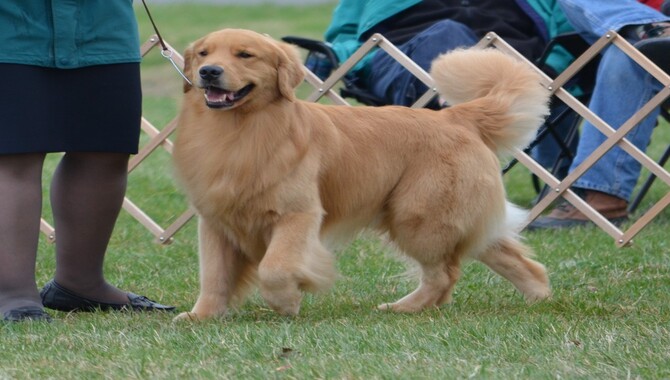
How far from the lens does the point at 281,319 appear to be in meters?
4.18

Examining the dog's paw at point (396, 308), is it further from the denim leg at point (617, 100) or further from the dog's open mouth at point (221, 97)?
the denim leg at point (617, 100)

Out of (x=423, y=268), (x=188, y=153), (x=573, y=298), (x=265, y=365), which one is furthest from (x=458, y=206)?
(x=265, y=365)

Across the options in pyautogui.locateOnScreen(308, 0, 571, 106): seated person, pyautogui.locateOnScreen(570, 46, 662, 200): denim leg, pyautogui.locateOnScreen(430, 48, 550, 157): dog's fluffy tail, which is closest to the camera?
pyautogui.locateOnScreen(430, 48, 550, 157): dog's fluffy tail

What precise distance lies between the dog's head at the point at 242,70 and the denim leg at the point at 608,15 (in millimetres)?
2430

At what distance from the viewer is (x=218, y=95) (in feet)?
13.1

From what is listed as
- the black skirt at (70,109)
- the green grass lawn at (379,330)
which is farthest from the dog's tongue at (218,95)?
the green grass lawn at (379,330)

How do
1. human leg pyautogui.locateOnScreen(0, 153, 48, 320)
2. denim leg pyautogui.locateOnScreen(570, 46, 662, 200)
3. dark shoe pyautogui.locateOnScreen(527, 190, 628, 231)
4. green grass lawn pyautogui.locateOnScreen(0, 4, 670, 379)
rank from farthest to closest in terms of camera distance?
dark shoe pyautogui.locateOnScreen(527, 190, 628, 231)
denim leg pyautogui.locateOnScreen(570, 46, 662, 200)
human leg pyautogui.locateOnScreen(0, 153, 48, 320)
green grass lawn pyautogui.locateOnScreen(0, 4, 670, 379)

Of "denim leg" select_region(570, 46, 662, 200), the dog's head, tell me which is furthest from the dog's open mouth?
"denim leg" select_region(570, 46, 662, 200)

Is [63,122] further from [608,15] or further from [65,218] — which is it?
[608,15]

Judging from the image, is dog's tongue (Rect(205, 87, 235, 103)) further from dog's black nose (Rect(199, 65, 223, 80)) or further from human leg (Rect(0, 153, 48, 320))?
human leg (Rect(0, 153, 48, 320))

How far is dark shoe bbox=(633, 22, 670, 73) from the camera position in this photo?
5777 millimetres

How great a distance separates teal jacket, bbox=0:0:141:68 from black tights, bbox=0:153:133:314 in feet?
1.20

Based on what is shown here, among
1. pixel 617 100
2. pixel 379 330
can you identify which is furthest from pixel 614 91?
pixel 379 330

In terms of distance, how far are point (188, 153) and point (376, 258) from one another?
182 centimetres
